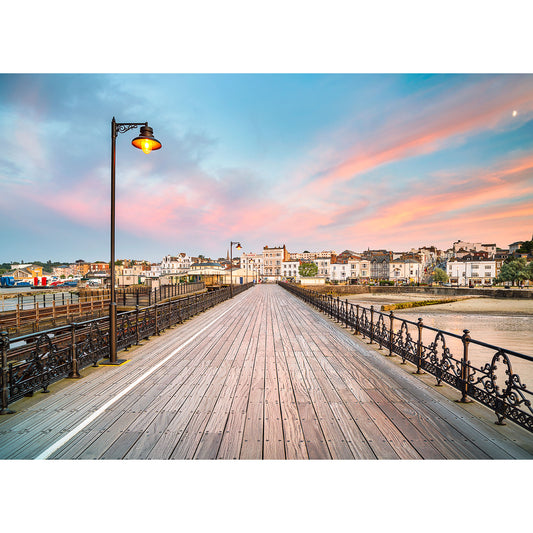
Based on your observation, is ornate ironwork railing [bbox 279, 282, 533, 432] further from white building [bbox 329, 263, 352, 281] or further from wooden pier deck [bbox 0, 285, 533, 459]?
white building [bbox 329, 263, 352, 281]

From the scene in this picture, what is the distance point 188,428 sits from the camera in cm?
354

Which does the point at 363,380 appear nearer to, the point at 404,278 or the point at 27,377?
the point at 27,377

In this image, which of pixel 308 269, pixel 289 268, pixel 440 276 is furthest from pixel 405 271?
pixel 289 268

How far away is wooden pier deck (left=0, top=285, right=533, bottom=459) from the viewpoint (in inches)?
123

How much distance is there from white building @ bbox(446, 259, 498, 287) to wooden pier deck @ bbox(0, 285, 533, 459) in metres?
101

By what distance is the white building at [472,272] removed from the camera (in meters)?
88.8

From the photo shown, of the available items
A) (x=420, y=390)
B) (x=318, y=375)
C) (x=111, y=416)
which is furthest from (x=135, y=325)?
(x=420, y=390)

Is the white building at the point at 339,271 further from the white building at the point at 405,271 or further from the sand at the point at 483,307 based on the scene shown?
the sand at the point at 483,307

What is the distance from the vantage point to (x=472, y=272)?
304ft

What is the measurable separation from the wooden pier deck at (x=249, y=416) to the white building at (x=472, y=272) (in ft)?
330

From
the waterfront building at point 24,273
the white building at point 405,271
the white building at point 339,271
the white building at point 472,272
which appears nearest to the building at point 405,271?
the white building at point 405,271

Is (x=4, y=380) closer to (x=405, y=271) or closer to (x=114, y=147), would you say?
(x=114, y=147)
